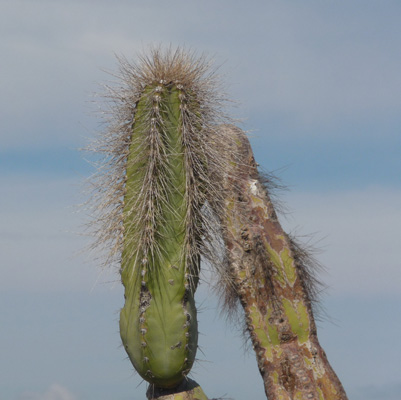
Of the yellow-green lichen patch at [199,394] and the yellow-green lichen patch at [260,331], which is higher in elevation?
the yellow-green lichen patch at [260,331]

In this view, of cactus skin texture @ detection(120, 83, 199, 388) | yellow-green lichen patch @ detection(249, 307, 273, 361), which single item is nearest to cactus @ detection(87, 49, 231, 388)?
cactus skin texture @ detection(120, 83, 199, 388)

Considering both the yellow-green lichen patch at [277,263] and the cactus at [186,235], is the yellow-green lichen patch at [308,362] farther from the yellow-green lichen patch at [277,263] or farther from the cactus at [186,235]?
the yellow-green lichen patch at [277,263]

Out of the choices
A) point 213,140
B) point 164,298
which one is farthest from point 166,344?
point 213,140

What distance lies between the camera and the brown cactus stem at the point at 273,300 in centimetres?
555

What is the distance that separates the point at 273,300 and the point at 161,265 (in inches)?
39.5

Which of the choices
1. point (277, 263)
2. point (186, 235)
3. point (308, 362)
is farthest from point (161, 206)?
point (308, 362)

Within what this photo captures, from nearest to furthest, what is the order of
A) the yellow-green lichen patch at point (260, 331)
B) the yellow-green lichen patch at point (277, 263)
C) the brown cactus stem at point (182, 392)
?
1. the brown cactus stem at point (182, 392)
2. the yellow-green lichen patch at point (260, 331)
3. the yellow-green lichen patch at point (277, 263)

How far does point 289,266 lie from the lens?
5.76 meters

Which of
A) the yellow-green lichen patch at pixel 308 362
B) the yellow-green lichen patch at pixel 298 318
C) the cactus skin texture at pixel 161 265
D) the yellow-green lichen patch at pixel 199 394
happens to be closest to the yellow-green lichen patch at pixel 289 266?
the yellow-green lichen patch at pixel 298 318

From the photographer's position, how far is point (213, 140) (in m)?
5.75

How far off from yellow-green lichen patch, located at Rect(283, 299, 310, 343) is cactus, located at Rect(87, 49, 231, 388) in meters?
0.75

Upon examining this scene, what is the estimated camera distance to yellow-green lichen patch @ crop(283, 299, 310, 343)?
18.4ft

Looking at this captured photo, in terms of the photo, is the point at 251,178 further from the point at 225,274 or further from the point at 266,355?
the point at 266,355

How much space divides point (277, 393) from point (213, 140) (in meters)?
2.07
